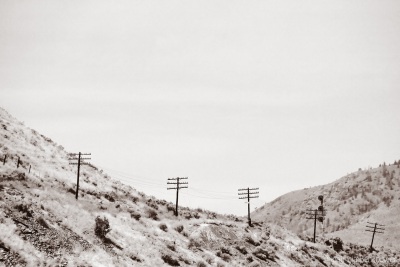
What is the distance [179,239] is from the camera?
117 ft

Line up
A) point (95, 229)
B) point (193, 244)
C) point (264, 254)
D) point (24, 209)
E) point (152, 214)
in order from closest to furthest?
point (24, 209)
point (95, 229)
point (193, 244)
point (264, 254)
point (152, 214)

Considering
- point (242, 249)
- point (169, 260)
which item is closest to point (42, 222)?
point (169, 260)

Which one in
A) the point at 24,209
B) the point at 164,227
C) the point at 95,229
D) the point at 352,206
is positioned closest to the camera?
the point at 24,209

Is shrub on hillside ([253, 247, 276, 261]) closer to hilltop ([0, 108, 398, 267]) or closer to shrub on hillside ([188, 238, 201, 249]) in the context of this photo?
hilltop ([0, 108, 398, 267])

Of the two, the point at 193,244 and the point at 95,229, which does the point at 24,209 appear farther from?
the point at 193,244

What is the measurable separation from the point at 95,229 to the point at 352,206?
10245 cm

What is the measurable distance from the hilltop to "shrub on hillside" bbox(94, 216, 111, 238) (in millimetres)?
84

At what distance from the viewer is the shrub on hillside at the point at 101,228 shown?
1082 inches

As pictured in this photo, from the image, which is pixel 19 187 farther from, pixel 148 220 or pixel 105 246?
pixel 148 220

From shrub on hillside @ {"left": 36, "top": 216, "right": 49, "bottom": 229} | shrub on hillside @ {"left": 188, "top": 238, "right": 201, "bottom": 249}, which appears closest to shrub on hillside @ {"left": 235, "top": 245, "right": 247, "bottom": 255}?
shrub on hillside @ {"left": 188, "top": 238, "right": 201, "bottom": 249}

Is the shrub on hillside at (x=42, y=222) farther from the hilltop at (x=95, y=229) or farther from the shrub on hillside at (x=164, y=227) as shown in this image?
the shrub on hillside at (x=164, y=227)

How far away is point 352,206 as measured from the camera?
111062 millimetres

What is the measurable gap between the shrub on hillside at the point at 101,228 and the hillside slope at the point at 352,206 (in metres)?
70.2

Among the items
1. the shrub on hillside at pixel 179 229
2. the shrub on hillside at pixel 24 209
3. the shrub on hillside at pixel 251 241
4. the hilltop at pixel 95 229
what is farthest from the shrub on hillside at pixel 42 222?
the shrub on hillside at pixel 251 241
